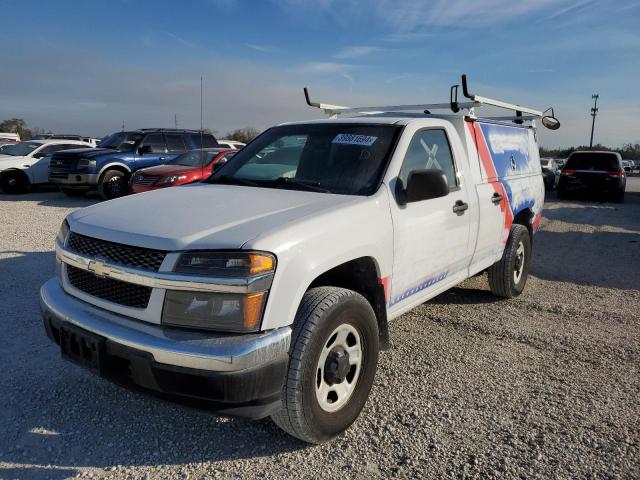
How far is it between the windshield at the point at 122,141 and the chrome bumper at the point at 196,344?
1227cm

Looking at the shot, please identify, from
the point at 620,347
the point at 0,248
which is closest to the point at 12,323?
the point at 0,248

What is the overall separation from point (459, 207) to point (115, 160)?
1119 cm

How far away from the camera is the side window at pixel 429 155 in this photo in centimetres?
365

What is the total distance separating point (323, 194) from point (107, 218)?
127 cm

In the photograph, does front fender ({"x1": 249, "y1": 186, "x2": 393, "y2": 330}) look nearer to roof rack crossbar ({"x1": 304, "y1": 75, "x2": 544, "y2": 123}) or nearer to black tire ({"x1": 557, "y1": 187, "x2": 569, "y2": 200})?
roof rack crossbar ({"x1": 304, "y1": 75, "x2": 544, "y2": 123})

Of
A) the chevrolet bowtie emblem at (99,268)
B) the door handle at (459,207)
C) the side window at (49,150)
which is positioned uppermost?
the side window at (49,150)

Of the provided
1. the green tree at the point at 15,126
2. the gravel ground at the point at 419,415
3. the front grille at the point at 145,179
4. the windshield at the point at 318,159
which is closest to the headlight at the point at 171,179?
the front grille at the point at 145,179

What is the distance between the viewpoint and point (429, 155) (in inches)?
154

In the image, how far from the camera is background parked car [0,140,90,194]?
14.7 meters

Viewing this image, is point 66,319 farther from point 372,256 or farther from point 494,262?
point 494,262

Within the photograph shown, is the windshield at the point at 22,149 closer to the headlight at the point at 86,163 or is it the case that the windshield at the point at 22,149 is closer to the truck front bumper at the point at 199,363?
the headlight at the point at 86,163

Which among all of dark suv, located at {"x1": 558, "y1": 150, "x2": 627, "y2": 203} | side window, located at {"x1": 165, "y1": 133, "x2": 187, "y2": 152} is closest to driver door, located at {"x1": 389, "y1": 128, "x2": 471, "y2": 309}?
side window, located at {"x1": 165, "y1": 133, "x2": 187, "y2": 152}

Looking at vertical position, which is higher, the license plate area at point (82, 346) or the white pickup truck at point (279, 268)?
the white pickup truck at point (279, 268)

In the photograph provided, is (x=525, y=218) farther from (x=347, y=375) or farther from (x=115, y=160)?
(x=115, y=160)
